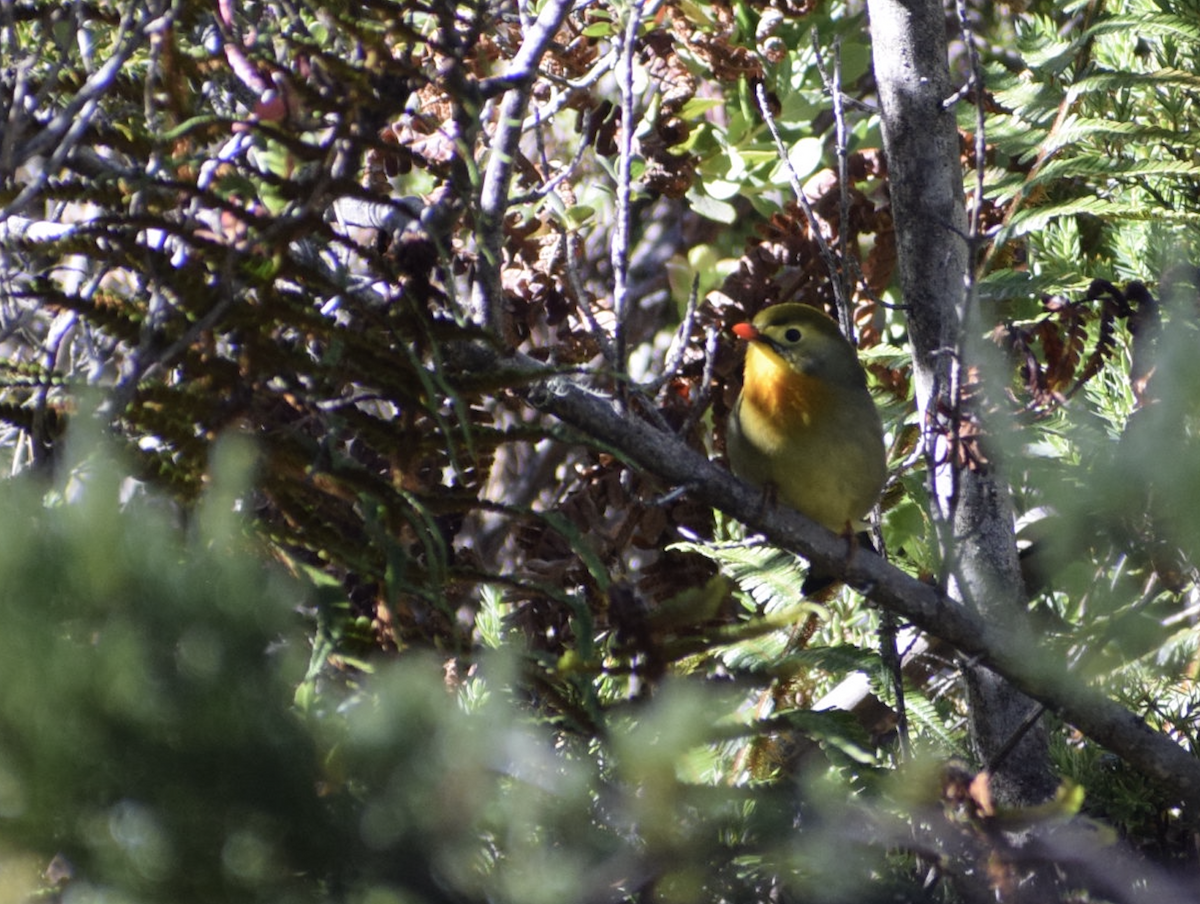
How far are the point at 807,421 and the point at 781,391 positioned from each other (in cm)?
14

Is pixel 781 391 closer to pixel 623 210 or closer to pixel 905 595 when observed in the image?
pixel 905 595

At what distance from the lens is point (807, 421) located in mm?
3807

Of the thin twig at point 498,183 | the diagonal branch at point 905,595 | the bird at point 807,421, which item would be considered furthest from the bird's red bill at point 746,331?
the thin twig at point 498,183

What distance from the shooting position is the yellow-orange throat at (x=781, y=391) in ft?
12.6

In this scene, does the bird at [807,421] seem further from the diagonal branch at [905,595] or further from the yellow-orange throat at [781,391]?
the diagonal branch at [905,595]

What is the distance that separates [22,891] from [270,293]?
87cm

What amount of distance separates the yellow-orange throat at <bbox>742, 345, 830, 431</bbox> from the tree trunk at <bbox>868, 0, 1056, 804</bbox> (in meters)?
0.57

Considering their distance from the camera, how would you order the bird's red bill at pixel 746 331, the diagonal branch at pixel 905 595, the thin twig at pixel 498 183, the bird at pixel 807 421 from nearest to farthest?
the thin twig at pixel 498 183 < the diagonal branch at pixel 905 595 < the bird at pixel 807 421 < the bird's red bill at pixel 746 331

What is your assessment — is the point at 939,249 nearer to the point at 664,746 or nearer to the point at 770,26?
the point at 770,26

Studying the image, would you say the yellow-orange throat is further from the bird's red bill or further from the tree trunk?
the tree trunk

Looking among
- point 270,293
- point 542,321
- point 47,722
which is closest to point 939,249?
point 542,321

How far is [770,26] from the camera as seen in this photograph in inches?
165

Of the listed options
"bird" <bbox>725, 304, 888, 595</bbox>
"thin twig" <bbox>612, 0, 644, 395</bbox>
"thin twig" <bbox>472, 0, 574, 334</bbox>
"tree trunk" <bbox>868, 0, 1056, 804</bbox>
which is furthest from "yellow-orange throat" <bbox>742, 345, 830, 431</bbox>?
"thin twig" <bbox>472, 0, 574, 334</bbox>

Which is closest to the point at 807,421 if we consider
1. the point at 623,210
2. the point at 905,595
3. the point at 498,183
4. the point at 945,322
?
the point at 945,322
